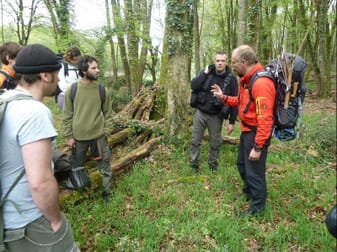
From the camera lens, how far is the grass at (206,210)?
3.34 metres

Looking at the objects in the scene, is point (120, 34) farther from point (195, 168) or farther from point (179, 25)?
point (195, 168)

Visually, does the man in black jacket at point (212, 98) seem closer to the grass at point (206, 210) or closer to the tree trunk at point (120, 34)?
the grass at point (206, 210)

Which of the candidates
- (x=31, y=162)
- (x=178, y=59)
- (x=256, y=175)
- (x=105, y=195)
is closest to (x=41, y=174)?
(x=31, y=162)

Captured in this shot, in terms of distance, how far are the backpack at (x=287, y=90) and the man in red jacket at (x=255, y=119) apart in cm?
10

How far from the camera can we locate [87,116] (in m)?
4.28

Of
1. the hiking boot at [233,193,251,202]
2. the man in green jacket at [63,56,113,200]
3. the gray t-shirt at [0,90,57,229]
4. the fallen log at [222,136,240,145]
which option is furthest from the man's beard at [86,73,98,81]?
the fallen log at [222,136,240,145]

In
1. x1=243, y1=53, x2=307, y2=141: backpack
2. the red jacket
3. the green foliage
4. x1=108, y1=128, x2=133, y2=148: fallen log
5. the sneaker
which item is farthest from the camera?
x1=108, y1=128, x2=133, y2=148: fallen log

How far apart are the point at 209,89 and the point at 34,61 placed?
3622 mm

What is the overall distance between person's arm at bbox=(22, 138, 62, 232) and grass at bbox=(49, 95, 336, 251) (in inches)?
71.9

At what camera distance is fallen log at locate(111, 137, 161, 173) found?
533 cm

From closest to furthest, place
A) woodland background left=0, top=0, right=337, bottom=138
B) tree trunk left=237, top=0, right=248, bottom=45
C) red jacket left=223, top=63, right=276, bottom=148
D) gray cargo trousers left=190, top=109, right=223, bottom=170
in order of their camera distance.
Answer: red jacket left=223, top=63, right=276, bottom=148, gray cargo trousers left=190, top=109, right=223, bottom=170, woodland background left=0, top=0, right=337, bottom=138, tree trunk left=237, top=0, right=248, bottom=45

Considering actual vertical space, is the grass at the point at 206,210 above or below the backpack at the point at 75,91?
below

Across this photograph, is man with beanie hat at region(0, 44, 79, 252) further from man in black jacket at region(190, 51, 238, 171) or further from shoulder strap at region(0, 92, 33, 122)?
man in black jacket at region(190, 51, 238, 171)

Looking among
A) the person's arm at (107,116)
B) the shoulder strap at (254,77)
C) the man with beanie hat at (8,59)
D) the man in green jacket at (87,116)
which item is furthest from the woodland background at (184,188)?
the man with beanie hat at (8,59)
